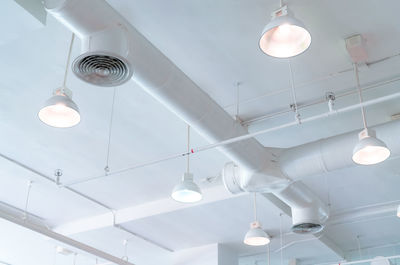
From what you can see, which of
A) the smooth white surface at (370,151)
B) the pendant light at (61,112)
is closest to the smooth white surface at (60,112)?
the pendant light at (61,112)

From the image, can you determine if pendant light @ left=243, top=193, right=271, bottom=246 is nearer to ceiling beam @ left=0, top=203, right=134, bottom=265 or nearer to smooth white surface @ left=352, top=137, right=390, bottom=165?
smooth white surface @ left=352, top=137, right=390, bottom=165

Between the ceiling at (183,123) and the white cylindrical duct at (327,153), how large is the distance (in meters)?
0.46

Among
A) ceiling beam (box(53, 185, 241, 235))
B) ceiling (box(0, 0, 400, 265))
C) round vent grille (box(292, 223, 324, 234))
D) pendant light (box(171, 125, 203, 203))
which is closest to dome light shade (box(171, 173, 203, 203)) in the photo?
pendant light (box(171, 125, 203, 203))

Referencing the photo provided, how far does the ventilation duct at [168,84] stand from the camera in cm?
346

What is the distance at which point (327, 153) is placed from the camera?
→ 5.12 meters

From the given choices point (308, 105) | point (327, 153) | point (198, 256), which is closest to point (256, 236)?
point (327, 153)

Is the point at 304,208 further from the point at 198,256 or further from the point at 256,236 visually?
the point at 198,256

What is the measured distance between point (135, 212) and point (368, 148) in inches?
161

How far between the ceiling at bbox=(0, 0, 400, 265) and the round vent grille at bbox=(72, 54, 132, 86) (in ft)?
2.16

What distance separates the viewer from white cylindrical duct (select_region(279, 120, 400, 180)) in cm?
490

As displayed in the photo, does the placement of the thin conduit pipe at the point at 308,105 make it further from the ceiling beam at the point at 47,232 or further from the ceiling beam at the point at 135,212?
the ceiling beam at the point at 47,232

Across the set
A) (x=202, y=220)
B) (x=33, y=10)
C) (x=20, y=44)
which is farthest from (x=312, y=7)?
(x=202, y=220)

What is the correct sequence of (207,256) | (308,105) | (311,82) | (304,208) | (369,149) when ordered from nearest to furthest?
A: (369,149) → (311,82) → (308,105) → (304,208) → (207,256)

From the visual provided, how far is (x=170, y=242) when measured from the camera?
8.58 m
